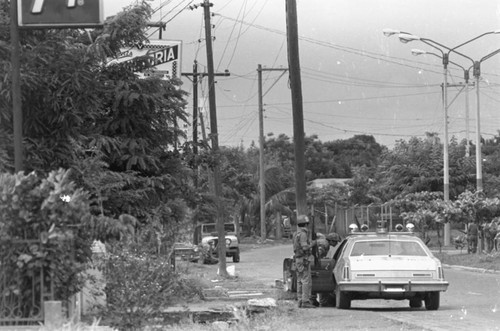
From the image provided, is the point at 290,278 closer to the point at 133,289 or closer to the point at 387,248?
the point at 387,248

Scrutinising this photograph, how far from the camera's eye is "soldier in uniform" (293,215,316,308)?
17.5 m

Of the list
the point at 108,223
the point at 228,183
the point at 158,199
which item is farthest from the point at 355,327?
the point at 228,183

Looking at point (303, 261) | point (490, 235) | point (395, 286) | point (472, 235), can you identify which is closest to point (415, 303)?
point (395, 286)

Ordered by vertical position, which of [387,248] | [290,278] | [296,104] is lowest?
[290,278]

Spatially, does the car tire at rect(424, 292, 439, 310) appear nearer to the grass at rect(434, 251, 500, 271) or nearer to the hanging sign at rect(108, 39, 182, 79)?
the hanging sign at rect(108, 39, 182, 79)

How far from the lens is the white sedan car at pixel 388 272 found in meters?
17.0

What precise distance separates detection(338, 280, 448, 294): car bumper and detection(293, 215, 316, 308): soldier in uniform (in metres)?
0.83

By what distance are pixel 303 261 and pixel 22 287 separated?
8.77m

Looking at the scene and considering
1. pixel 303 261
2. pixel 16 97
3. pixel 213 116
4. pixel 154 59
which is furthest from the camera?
pixel 213 116

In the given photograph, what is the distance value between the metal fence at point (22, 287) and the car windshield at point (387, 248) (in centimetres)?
924

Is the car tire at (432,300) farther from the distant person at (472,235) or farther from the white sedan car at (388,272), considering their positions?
the distant person at (472,235)

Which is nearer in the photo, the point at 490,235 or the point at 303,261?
the point at 303,261

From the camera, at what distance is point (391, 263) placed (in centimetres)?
1722

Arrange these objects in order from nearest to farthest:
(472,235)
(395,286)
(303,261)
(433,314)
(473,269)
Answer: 1. (433,314)
2. (395,286)
3. (303,261)
4. (473,269)
5. (472,235)
